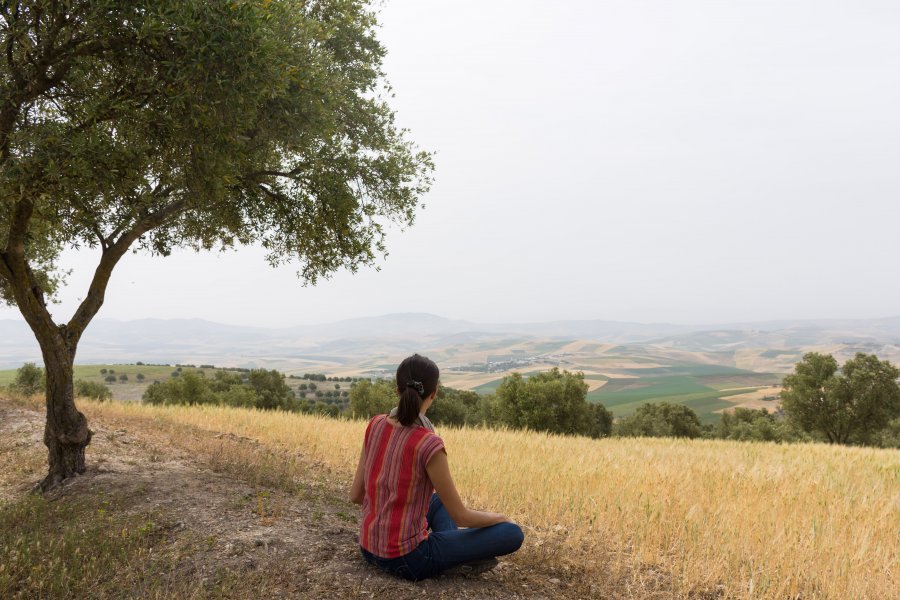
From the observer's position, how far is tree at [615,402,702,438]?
63.2 m

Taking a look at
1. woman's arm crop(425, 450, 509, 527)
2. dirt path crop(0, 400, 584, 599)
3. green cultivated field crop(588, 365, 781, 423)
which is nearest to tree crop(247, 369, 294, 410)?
green cultivated field crop(588, 365, 781, 423)

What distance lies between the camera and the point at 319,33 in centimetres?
938

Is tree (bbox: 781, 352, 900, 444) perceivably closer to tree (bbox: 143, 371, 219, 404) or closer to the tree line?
the tree line

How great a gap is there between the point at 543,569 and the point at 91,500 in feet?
23.1

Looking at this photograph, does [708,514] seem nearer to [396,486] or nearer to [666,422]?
[396,486]

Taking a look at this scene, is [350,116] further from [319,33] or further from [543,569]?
[543,569]

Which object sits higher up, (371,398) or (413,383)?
(413,383)

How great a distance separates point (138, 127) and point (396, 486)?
724 centimetres

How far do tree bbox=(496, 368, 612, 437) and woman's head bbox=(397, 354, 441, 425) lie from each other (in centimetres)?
3930

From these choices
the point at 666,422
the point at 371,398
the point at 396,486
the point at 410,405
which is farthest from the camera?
the point at 666,422

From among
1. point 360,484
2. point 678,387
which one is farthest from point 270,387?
point 678,387

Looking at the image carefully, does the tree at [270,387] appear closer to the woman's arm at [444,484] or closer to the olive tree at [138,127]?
the olive tree at [138,127]

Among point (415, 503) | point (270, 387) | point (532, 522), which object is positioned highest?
point (415, 503)

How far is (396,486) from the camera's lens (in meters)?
4.71
